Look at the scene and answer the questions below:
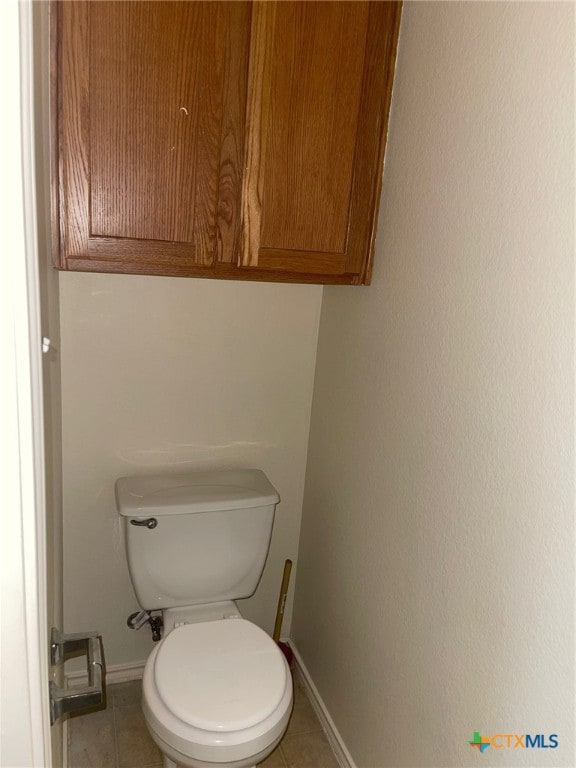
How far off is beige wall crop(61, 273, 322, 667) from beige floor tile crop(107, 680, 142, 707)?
0.27ft

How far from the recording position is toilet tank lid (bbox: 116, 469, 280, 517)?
5.00ft

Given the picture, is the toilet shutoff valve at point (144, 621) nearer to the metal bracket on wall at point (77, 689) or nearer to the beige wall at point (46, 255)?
the beige wall at point (46, 255)

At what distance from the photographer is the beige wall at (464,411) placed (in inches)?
33.6

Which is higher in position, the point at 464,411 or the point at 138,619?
the point at 464,411

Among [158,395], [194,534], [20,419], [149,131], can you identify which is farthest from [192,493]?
[20,419]

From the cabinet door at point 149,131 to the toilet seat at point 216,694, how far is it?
95 centimetres

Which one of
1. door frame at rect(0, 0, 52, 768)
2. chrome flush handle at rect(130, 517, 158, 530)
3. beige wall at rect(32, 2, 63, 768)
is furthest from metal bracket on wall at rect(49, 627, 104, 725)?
chrome flush handle at rect(130, 517, 158, 530)

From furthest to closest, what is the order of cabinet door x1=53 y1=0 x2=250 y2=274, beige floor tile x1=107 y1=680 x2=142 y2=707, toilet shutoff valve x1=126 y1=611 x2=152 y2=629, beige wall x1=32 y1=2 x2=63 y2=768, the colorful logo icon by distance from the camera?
beige floor tile x1=107 y1=680 x2=142 y2=707
toilet shutoff valve x1=126 y1=611 x2=152 y2=629
cabinet door x1=53 y1=0 x2=250 y2=274
the colorful logo icon
beige wall x1=32 y1=2 x2=63 y2=768

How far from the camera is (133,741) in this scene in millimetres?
1625

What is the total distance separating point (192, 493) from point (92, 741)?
2.60 ft

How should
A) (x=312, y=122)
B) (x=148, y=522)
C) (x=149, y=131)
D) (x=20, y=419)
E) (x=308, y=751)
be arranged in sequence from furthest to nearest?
1. (x=308, y=751)
2. (x=148, y=522)
3. (x=312, y=122)
4. (x=149, y=131)
5. (x=20, y=419)

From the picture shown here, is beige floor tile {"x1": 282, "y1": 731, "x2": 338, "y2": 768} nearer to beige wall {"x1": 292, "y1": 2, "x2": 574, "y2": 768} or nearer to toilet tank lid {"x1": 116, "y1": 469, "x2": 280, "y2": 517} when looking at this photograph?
beige wall {"x1": 292, "y1": 2, "x2": 574, "y2": 768}

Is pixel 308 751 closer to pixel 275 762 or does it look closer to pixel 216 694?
pixel 275 762

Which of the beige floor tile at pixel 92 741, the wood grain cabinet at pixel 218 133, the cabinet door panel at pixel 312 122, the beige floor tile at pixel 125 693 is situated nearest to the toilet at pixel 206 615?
the beige floor tile at pixel 92 741
